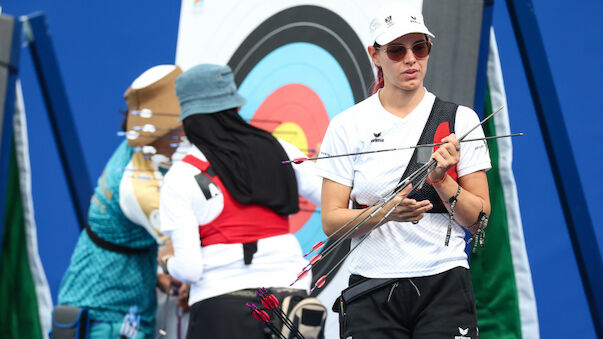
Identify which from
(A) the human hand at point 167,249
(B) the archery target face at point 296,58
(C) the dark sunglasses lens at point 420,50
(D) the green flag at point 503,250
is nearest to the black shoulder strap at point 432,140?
(C) the dark sunglasses lens at point 420,50

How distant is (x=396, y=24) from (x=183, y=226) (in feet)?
3.22

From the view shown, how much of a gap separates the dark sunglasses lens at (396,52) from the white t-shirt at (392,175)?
4.3 inches

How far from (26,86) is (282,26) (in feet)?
10.2

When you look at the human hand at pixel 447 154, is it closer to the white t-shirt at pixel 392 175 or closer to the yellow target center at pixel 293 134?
the white t-shirt at pixel 392 175

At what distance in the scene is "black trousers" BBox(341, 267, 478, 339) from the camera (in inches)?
62.9

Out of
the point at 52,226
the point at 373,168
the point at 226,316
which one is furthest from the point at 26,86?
the point at 373,168

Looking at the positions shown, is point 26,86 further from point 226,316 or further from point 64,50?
point 226,316

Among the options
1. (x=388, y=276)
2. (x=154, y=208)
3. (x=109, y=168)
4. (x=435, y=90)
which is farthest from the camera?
(x=109, y=168)

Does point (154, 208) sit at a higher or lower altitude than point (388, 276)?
higher

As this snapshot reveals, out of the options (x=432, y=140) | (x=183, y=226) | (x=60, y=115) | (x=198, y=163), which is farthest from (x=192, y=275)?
(x=60, y=115)

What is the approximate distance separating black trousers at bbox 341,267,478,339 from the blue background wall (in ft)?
5.95

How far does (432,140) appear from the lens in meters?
1.66

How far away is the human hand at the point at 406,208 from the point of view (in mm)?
1544

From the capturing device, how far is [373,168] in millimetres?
1698
